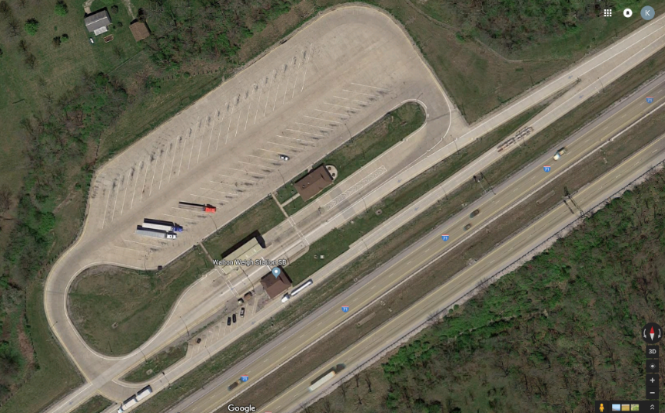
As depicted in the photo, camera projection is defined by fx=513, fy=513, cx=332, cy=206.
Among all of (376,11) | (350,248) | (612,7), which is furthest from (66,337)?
(612,7)

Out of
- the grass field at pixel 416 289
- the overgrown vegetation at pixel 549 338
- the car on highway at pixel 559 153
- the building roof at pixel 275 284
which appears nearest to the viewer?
the building roof at pixel 275 284

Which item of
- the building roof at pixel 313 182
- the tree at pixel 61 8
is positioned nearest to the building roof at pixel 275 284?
the building roof at pixel 313 182

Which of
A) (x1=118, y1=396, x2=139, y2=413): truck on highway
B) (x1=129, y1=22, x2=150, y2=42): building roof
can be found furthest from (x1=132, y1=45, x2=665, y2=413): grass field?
(x1=129, y1=22, x2=150, y2=42): building roof

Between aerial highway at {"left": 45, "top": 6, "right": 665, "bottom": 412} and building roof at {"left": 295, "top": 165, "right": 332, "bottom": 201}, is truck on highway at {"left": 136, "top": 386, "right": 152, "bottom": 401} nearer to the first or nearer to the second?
aerial highway at {"left": 45, "top": 6, "right": 665, "bottom": 412}

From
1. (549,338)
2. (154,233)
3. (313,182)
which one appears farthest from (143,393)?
(549,338)

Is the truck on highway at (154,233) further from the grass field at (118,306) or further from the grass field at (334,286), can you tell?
the grass field at (334,286)

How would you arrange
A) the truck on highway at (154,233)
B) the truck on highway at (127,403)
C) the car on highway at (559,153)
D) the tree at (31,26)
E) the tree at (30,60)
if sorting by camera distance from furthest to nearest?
the car on highway at (559,153) < the tree at (30,60) < the tree at (31,26) < the truck on highway at (127,403) < the truck on highway at (154,233)
